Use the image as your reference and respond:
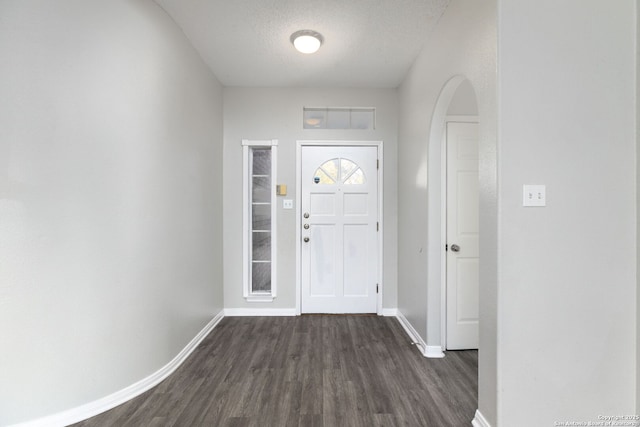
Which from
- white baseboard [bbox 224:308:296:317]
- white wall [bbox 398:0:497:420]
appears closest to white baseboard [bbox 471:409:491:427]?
white wall [bbox 398:0:497:420]

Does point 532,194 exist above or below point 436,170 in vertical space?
below

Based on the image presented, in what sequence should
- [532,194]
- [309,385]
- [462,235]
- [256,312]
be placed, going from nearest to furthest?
[532,194] < [309,385] < [462,235] < [256,312]

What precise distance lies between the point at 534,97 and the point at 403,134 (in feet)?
5.40

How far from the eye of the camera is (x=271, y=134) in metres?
3.29

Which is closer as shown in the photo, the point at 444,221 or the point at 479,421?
the point at 479,421

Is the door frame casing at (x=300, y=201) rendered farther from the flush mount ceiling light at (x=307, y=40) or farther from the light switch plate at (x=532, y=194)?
the light switch plate at (x=532, y=194)

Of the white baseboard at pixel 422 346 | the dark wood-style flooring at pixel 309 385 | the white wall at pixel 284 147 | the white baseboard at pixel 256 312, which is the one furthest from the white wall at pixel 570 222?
the white baseboard at pixel 256 312

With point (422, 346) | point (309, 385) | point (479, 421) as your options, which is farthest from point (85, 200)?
point (422, 346)

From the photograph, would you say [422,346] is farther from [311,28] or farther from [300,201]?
[311,28]

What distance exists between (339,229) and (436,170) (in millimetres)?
1315

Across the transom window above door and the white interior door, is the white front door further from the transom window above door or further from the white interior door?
the white interior door

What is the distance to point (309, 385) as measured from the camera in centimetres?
197

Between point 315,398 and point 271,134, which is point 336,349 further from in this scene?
point 271,134

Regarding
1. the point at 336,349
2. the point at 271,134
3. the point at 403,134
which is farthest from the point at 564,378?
the point at 271,134
